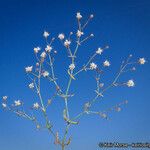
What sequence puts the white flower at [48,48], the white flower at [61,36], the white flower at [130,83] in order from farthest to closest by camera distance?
the white flower at [61,36]
the white flower at [48,48]
the white flower at [130,83]

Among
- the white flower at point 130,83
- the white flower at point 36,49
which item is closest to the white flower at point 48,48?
the white flower at point 36,49

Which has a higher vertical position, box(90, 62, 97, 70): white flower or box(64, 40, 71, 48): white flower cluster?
box(64, 40, 71, 48): white flower cluster

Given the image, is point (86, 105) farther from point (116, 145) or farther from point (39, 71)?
point (116, 145)

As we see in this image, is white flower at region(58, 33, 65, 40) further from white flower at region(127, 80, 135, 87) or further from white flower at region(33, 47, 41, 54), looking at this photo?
white flower at region(127, 80, 135, 87)

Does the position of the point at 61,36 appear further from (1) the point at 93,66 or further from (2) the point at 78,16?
(1) the point at 93,66

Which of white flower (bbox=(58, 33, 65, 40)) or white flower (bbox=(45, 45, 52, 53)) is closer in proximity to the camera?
white flower (bbox=(45, 45, 52, 53))

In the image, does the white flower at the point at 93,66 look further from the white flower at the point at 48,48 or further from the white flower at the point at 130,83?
the white flower at the point at 48,48

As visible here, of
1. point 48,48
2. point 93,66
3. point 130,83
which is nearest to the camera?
point 130,83

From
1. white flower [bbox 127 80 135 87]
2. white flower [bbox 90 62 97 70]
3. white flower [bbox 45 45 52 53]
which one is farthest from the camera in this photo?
white flower [bbox 45 45 52 53]

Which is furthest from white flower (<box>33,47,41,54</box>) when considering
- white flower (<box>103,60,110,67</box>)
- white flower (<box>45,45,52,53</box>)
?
white flower (<box>103,60,110,67</box>)

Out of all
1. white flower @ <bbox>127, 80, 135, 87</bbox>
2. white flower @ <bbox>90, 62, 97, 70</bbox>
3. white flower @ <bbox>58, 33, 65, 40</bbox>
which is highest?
white flower @ <bbox>58, 33, 65, 40</bbox>

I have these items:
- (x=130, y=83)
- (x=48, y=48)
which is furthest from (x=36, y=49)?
(x=130, y=83)
